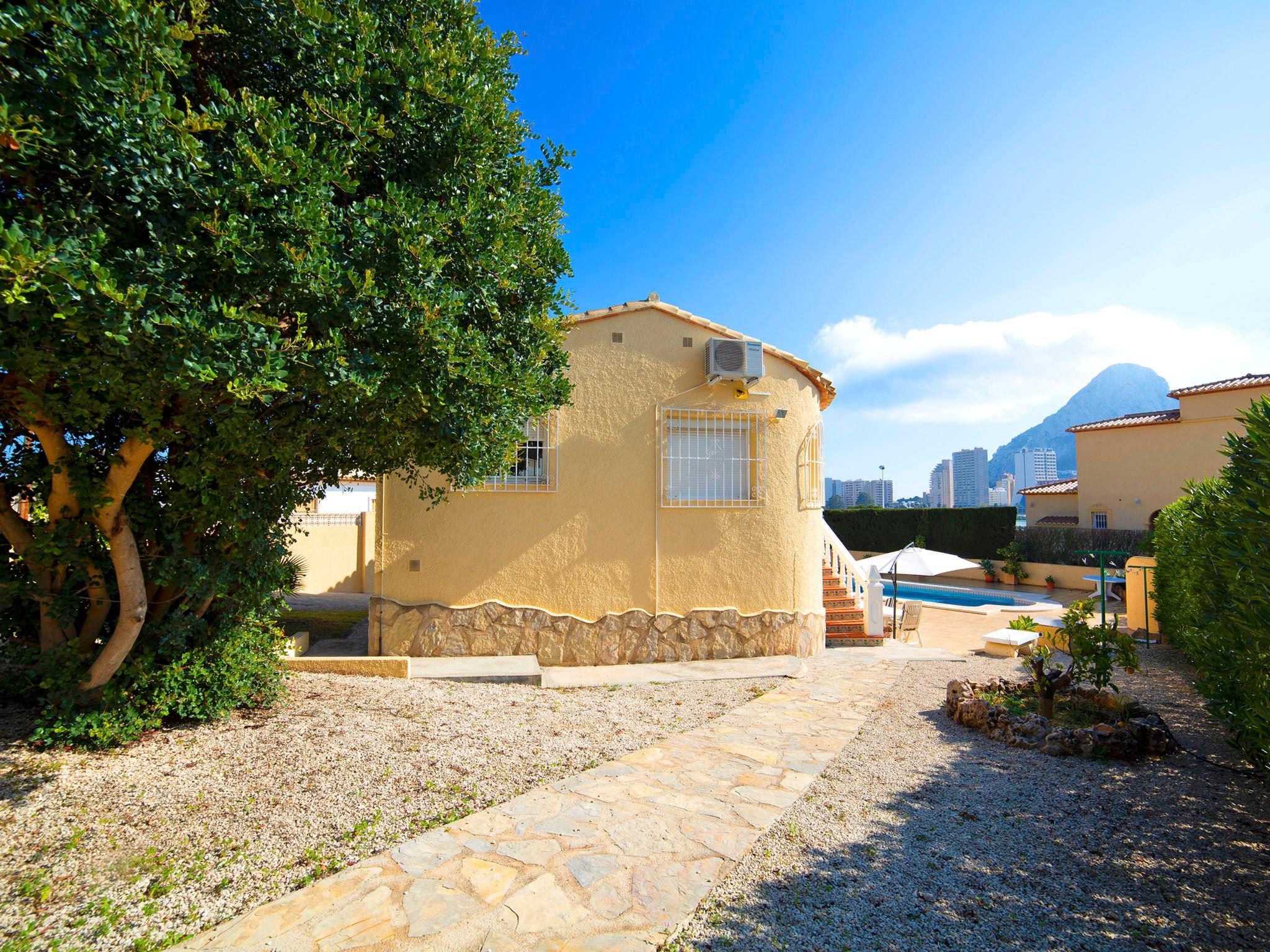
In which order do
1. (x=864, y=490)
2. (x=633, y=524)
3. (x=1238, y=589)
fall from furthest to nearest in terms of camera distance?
(x=864, y=490) < (x=633, y=524) < (x=1238, y=589)

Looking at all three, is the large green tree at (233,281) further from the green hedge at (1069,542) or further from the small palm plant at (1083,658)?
the green hedge at (1069,542)

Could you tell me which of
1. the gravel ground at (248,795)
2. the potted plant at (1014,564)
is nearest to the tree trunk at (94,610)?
the gravel ground at (248,795)

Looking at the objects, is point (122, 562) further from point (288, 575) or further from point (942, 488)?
point (942, 488)

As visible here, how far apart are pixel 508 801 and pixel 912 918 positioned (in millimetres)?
2759

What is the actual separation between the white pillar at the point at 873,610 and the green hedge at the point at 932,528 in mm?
14399

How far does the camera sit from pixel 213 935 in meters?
2.96

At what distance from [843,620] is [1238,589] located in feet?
28.0

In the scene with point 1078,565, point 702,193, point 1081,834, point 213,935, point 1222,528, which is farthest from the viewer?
point 1078,565

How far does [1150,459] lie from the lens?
25.4 meters

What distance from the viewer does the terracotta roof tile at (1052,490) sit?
29.8 metres

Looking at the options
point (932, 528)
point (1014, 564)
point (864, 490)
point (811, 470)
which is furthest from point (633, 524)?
point (864, 490)

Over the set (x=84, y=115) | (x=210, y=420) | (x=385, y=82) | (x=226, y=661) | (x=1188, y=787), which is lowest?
(x=1188, y=787)

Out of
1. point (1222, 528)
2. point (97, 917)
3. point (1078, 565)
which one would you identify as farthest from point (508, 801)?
point (1078, 565)

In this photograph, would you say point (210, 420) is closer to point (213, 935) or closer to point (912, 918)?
point (213, 935)
